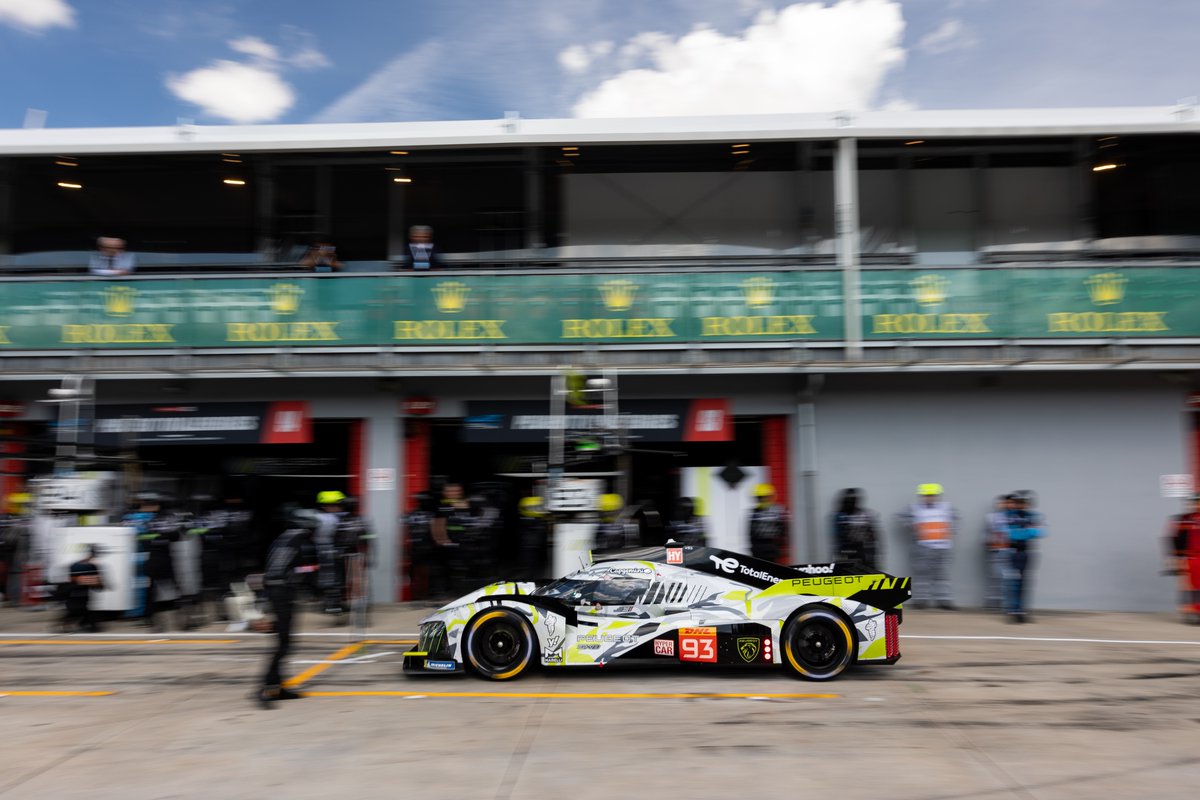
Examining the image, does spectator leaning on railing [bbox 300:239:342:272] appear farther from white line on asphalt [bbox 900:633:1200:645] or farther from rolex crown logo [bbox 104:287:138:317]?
white line on asphalt [bbox 900:633:1200:645]

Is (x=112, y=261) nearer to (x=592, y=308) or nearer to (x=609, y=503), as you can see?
(x=592, y=308)

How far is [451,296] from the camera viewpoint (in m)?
13.4

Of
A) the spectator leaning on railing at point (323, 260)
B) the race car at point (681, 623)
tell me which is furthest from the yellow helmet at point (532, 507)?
the spectator leaning on railing at point (323, 260)

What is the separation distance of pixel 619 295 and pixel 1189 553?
892 centimetres

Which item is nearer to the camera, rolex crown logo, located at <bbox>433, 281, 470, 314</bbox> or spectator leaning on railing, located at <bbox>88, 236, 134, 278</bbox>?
rolex crown logo, located at <bbox>433, 281, 470, 314</bbox>

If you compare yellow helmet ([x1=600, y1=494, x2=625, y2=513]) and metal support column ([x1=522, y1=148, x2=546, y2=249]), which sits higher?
metal support column ([x1=522, y1=148, x2=546, y2=249])

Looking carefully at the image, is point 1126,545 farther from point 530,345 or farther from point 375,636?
point 375,636

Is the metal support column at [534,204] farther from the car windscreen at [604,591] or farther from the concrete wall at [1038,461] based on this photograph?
the car windscreen at [604,591]

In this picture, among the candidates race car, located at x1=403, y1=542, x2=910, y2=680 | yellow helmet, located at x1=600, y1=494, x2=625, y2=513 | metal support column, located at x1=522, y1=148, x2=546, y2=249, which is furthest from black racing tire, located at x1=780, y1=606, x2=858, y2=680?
metal support column, located at x1=522, y1=148, x2=546, y2=249

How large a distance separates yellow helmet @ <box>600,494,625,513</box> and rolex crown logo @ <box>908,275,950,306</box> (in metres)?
5.67

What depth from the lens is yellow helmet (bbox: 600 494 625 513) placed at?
11672mm

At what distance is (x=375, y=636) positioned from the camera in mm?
10656

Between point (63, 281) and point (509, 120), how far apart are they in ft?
25.2

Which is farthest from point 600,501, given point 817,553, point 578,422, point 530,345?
point 817,553
